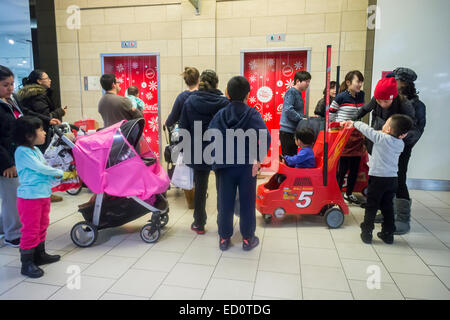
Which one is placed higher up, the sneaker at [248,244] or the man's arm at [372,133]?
the man's arm at [372,133]

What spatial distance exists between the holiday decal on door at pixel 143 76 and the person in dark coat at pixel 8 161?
3.41 m

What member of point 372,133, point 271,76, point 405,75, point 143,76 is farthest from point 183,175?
point 143,76

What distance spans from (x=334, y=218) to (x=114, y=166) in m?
2.30

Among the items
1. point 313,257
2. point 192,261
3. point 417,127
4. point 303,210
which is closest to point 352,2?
point 417,127

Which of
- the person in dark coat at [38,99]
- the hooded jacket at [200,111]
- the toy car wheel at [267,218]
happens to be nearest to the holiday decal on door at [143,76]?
the person in dark coat at [38,99]

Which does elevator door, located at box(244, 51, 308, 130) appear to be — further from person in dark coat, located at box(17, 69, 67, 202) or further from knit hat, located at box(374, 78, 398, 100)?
person in dark coat, located at box(17, 69, 67, 202)

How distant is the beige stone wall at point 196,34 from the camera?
213 inches

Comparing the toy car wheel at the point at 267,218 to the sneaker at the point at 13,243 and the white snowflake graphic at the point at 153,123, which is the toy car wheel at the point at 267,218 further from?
the white snowflake graphic at the point at 153,123

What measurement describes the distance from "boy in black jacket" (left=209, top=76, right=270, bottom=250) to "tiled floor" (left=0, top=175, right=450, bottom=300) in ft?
1.46

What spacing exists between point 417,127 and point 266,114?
3061 mm

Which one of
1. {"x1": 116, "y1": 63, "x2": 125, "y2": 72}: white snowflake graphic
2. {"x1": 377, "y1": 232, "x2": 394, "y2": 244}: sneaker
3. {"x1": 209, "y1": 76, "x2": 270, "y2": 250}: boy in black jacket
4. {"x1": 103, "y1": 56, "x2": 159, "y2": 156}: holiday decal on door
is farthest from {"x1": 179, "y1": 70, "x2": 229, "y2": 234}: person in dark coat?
{"x1": 116, "y1": 63, "x2": 125, "y2": 72}: white snowflake graphic

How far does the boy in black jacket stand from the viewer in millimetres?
2627

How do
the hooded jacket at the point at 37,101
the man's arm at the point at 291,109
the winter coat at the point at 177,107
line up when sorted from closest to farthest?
the winter coat at the point at 177,107 → the hooded jacket at the point at 37,101 → the man's arm at the point at 291,109

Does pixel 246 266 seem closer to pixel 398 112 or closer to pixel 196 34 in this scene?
pixel 398 112
